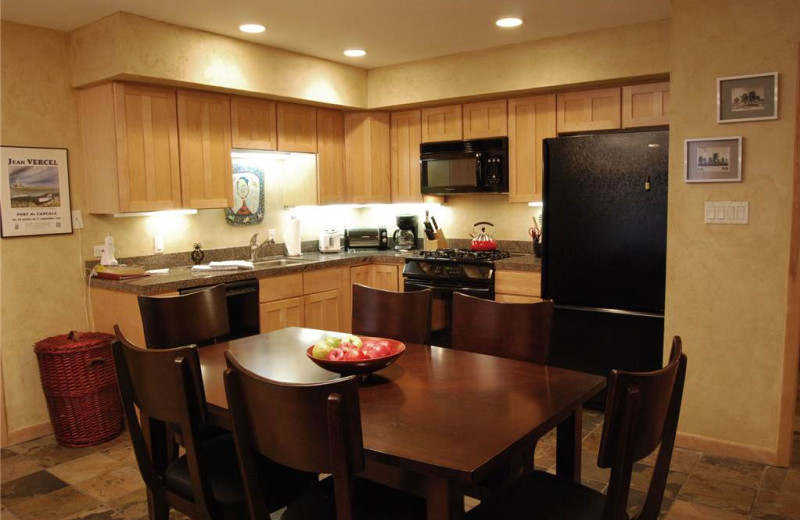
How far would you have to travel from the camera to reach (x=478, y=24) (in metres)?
3.99

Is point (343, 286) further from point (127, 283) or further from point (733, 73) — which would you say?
point (733, 73)

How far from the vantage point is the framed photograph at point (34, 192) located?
3.69 m

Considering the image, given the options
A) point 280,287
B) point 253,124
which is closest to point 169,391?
point 280,287

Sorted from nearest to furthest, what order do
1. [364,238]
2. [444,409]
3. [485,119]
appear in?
1. [444,409]
2. [485,119]
3. [364,238]

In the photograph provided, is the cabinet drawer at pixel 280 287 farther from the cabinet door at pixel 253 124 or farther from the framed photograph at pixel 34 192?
the framed photograph at pixel 34 192

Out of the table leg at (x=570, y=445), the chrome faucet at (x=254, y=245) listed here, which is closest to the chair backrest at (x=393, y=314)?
the table leg at (x=570, y=445)

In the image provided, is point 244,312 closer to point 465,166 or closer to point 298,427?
point 465,166

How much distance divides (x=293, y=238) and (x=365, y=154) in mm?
937

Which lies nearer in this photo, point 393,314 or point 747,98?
point 393,314

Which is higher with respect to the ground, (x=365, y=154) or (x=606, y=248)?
(x=365, y=154)

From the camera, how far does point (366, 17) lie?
3793 millimetres

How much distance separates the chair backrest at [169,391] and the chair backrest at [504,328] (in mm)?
1132

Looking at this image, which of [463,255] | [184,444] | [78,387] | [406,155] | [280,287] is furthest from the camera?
[406,155]

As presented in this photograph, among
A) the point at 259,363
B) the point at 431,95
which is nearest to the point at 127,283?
the point at 259,363
